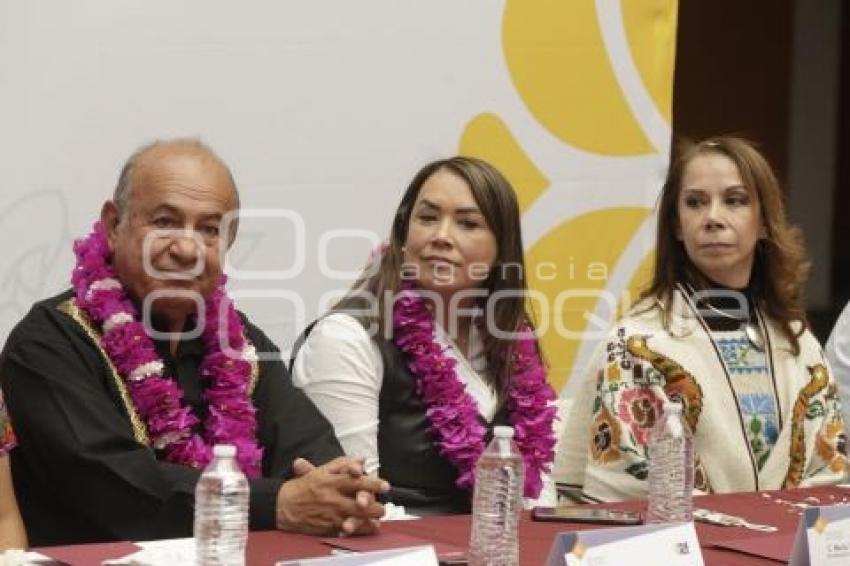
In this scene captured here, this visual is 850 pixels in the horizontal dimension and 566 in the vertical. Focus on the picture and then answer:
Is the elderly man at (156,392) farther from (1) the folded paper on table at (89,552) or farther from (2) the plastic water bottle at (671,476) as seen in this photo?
(2) the plastic water bottle at (671,476)

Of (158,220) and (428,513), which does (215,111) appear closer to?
(158,220)

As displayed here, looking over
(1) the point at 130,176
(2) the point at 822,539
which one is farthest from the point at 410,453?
(2) the point at 822,539

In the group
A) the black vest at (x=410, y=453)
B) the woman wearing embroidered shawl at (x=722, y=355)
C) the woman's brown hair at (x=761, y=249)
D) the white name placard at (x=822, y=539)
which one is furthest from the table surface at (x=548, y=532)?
the woman's brown hair at (x=761, y=249)

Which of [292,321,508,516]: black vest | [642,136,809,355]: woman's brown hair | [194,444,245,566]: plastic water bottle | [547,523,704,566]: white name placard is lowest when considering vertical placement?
[292,321,508,516]: black vest

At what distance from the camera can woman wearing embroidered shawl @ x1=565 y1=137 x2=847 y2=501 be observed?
364 cm

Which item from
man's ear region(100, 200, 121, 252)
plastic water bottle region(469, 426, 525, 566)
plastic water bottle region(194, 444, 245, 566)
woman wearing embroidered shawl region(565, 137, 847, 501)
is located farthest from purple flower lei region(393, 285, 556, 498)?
plastic water bottle region(194, 444, 245, 566)

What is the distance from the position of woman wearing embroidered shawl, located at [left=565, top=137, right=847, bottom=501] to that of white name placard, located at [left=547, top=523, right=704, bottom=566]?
4.23ft

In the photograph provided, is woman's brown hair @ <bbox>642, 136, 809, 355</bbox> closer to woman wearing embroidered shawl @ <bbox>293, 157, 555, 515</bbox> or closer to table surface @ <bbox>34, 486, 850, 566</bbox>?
woman wearing embroidered shawl @ <bbox>293, 157, 555, 515</bbox>

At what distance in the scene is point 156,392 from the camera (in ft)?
9.48

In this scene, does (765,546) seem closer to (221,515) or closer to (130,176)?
(221,515)

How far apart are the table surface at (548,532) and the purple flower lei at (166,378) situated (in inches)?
16.8

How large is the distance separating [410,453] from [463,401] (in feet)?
0.53

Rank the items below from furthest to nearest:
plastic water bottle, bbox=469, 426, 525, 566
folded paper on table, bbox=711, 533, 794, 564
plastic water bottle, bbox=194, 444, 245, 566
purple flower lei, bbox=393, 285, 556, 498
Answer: purple flower lei, bbox=393, 285, 556, 498 → folded paper on table, bbox=711, 533, 794, 564 → plastic water bottle, bbox=469, 426, 525, 566 → plastic water bottle, bbox=194, 444, 245, 566

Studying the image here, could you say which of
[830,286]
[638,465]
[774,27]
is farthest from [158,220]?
[830,286]
